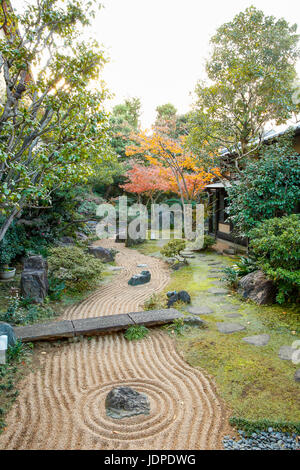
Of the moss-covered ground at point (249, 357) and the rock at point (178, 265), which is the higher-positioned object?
the rock at point (178, 265)

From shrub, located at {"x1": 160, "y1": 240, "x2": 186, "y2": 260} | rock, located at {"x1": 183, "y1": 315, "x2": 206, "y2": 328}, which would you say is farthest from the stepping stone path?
shrub, located at {"x1": 160, "y1": 240, "x2": 186, "y2": 260}

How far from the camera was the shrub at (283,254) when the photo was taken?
5676 mm

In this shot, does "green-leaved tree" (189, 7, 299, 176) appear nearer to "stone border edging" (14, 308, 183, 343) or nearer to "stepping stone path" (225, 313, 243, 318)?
"stepping stone path" (225, 313, 243, 318)

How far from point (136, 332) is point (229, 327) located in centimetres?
159

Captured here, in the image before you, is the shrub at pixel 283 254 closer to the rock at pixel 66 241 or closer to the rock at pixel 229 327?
the rock at pixel 229 327

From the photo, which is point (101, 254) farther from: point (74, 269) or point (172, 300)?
point (172, 300)

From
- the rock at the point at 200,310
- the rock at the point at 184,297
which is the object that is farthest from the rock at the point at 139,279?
the rock at the point at 200,310

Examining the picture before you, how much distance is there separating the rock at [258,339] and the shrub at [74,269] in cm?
424

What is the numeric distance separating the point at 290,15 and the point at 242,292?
30.3ft

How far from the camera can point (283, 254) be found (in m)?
5.88

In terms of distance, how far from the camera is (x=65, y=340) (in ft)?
15.8

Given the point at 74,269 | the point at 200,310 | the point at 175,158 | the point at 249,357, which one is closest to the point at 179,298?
the point at 200,310

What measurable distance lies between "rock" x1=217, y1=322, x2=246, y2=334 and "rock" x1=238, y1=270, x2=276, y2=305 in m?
1.29
